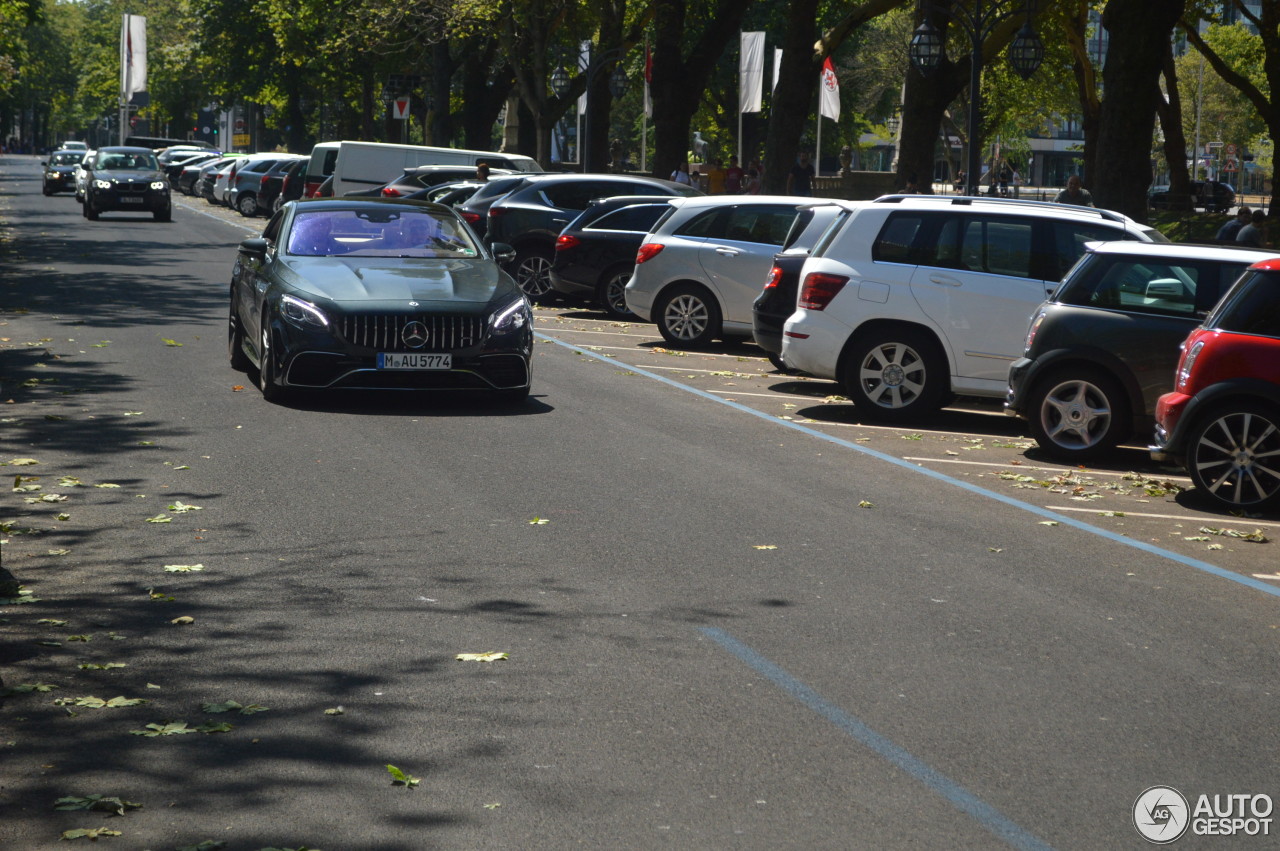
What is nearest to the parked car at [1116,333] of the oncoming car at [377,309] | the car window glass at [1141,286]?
the car window glass at [1141,286]

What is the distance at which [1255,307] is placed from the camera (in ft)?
33.1

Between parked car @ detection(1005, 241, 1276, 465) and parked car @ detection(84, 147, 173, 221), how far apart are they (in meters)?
35.9

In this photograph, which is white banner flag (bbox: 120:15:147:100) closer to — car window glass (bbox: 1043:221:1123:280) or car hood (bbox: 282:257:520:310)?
car hood (bbox: 282:257:520:310)

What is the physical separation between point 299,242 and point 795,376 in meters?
5.72

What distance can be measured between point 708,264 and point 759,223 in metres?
0.73

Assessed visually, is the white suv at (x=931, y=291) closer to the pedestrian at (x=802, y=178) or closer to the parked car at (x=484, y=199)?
the parked car at (x=484, y=199)

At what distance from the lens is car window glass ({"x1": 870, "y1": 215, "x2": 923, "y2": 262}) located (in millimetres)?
13594

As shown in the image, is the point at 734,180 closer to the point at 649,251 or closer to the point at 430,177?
the point at 430,177

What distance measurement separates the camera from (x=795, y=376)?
55.6 ft

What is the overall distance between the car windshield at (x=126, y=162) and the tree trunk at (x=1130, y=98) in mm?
30761

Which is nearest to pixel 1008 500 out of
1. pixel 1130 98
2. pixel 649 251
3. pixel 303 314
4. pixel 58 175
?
pixel 303 314

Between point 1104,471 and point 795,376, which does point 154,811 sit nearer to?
point 1104,471

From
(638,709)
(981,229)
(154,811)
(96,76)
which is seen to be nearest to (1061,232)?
(981,229)

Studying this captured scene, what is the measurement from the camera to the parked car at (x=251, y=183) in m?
51.5
